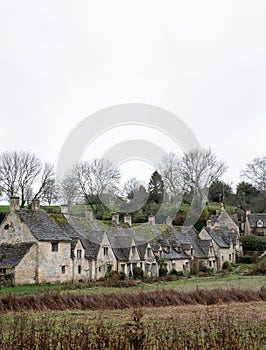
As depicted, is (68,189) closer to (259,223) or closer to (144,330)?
(259,223)

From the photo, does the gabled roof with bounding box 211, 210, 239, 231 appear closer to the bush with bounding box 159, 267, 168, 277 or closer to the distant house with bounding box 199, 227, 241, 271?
the distant house with bounding box 199, 227, 241, 271

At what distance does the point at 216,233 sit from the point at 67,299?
192 ft

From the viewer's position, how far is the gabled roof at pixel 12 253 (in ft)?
148

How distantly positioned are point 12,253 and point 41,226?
4.24 meters

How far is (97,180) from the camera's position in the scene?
89.0 meters

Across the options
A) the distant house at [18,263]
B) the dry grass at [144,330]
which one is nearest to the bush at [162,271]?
the distant house at [18,263]

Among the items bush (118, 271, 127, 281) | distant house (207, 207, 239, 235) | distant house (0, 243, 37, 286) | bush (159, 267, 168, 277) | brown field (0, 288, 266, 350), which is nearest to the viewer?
brown field (0, 288, 266, 350)

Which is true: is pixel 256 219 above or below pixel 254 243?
above

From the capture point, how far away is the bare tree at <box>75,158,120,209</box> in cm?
8825

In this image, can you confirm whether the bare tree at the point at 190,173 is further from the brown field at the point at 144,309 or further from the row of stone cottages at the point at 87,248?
the brown field at the point at 144,309

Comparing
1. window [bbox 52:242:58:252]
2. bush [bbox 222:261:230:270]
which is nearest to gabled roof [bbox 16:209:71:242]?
window [bbox 52:242:58:252]

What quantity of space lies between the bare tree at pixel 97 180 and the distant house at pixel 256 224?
990 inches

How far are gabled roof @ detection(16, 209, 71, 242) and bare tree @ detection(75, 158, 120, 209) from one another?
3603cm

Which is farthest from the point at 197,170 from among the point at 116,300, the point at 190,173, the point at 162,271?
the point at 116,300
